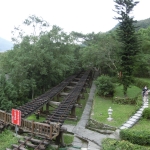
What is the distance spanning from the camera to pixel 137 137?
11391 millimetres

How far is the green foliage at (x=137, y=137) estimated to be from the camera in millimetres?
11289

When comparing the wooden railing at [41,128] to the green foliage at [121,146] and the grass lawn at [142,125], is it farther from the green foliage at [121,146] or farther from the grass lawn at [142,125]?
the grass lawn at [142,125]

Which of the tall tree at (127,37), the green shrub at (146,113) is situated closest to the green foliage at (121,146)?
the green shrub at (146,113)

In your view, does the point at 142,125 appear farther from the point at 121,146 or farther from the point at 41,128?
the point at 41,128

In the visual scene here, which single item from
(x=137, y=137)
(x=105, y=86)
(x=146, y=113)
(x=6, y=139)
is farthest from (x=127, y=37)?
(x=6, y=139)

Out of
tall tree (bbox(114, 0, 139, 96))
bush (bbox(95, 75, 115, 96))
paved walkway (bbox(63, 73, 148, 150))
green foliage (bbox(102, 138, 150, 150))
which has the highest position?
tall tree (bbox(114, 0, 139, 96))

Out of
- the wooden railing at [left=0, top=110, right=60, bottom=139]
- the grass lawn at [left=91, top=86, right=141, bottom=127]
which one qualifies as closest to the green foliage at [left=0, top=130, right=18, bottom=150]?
the wooden railing at [left=0, top=110, right=60, bottom=139]

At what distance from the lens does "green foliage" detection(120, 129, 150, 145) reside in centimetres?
1129

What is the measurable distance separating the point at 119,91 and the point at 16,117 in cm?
1545

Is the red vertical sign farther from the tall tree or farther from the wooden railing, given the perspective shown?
the tall tree

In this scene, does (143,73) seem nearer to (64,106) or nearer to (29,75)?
(29,75)

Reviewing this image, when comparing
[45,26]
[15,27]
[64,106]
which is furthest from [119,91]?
[15,27]

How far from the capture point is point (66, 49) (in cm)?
2739

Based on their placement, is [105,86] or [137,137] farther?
[105,86]
